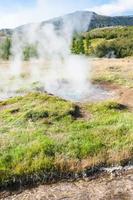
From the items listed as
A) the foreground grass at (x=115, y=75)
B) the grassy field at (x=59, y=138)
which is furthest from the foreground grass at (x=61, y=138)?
the foreground grass at (x=115, y=75)

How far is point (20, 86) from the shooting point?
1821 inches

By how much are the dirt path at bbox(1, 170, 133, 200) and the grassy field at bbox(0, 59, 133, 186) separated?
886 mm

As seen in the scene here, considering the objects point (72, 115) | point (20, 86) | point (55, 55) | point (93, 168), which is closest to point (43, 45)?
point (55, 55)

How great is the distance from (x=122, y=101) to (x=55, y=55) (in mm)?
27565

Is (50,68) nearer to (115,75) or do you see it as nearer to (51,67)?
(51,67)

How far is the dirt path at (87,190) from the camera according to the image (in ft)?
60.3

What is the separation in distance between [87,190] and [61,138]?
16.9 feet

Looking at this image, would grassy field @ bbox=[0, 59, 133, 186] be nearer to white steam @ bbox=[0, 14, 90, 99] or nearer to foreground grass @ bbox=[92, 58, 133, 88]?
white steam @ bbox=[0, 14, 90, 99]

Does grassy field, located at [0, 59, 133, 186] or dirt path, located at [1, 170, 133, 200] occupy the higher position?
grassy field, located at [0, 59, 133, 186]

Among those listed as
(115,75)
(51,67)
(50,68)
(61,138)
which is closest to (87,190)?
(61,138)

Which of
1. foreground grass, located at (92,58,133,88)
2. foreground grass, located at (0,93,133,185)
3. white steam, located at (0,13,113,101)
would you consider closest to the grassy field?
foreground grass, located at (0,93,133,185)

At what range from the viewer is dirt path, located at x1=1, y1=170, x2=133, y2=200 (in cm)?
1839

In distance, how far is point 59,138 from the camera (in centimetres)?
2369

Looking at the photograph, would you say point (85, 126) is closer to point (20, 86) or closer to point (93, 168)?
point (93, 168)
